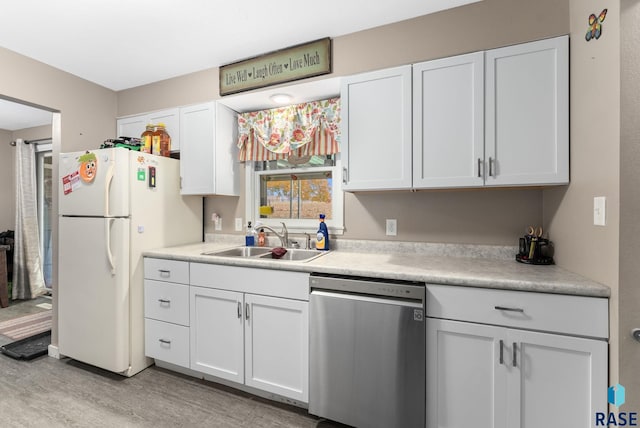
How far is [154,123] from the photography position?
9.03ft

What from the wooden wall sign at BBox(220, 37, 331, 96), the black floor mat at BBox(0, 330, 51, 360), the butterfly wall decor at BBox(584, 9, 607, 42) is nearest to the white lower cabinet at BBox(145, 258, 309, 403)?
the black floor mat at BBox(0, 330, 51, 360)

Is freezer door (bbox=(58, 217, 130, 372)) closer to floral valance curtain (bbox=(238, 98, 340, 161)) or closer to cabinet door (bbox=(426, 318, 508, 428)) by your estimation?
floral valance curtain (bbox=(238, 98, 340, 161))

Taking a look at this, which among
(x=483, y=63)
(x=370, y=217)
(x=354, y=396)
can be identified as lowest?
(x=354, y=396)

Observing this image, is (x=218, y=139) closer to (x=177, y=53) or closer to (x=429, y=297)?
(x=177, y=53)

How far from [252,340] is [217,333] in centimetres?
29

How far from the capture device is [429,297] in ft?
4.71

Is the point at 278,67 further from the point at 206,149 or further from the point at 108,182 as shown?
the point at 108,182

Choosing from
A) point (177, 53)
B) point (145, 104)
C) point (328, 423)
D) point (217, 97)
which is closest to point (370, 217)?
point (328, 423)

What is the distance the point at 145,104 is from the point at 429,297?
305 centimetres

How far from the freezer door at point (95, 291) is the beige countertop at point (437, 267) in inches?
10.3

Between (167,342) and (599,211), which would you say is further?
(167,342)

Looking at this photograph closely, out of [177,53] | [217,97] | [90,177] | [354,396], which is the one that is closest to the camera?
[354,396]

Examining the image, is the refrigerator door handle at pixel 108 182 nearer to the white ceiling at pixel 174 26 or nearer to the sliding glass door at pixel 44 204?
the white ceiling at pixel 174 26

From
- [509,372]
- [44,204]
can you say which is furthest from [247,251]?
[44,204]
